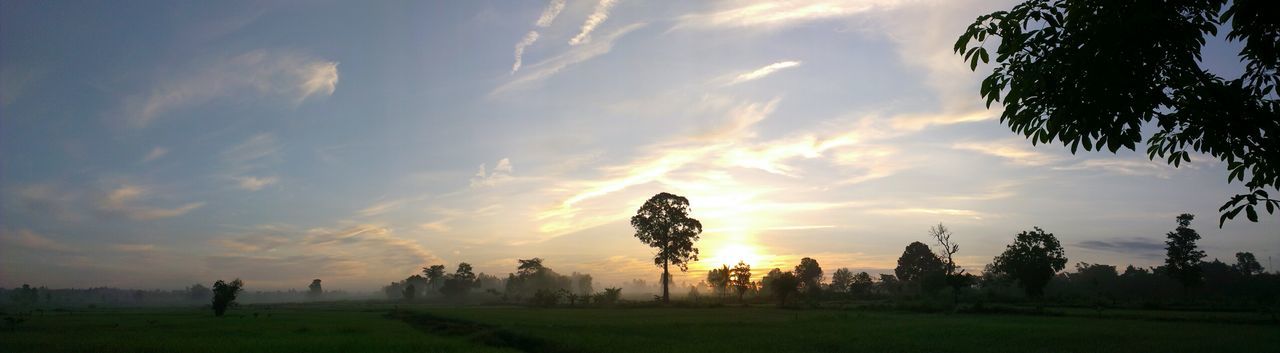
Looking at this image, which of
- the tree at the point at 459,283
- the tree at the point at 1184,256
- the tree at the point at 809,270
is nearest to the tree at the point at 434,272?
the tree at the point at 459,283

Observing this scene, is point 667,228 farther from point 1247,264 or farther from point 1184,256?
point 1247,264

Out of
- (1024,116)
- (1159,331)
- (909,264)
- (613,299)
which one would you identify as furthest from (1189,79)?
(909,264)

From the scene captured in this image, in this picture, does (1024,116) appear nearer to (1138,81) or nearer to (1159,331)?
(1138,81)

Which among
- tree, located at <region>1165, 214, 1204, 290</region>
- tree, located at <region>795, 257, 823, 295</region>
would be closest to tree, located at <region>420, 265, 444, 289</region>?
tree, located at <region>795, 257, 823, 295</region>

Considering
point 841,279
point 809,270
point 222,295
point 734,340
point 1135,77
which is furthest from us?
point 841,279

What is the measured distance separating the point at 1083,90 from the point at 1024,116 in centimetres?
60

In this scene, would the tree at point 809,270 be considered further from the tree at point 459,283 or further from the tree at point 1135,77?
the tree at point 1135,77

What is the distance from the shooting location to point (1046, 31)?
6.20m

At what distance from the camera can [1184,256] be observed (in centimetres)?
7262

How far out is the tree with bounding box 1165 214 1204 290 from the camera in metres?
72.2

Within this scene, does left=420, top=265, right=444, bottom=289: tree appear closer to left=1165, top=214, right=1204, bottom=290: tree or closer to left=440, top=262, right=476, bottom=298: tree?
left=440, top=262, right=476, bottom=298: tree

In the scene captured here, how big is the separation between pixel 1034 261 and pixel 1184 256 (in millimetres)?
15994

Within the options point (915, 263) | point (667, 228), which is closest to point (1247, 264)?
point (915, 263)

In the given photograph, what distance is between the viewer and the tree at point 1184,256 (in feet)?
237
